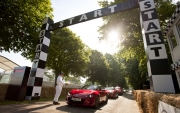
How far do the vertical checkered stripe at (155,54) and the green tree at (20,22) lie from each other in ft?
28.6

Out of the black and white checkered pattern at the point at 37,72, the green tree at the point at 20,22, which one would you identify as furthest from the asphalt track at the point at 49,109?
the green tree at the point at 20,22

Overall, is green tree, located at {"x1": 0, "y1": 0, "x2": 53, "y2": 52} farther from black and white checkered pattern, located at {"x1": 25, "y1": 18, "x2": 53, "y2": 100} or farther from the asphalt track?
the asphalt track

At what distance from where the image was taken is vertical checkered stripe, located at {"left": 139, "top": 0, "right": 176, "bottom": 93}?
3762mm

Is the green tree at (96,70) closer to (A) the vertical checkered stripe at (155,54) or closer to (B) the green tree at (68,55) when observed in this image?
(B) the green tree at (68,55)

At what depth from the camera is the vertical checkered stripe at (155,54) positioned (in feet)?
12.3

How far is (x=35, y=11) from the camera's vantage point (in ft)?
33.4

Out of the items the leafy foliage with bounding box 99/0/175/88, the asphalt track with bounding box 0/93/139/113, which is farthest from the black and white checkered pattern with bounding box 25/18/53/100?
the leafy foliage with bounding box 99/0/175/88

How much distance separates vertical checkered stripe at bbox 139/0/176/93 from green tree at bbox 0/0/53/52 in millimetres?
8708

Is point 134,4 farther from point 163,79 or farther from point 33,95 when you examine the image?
point 33,95

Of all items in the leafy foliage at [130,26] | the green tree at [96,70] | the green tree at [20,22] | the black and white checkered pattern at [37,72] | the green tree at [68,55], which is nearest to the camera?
the black and white checkered pattern at [37,72]

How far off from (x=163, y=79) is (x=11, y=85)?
7.59 m

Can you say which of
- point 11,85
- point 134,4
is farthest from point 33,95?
point 134,4

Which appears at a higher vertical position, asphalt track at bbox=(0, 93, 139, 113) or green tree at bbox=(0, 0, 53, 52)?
green tree at bbox=(0, 0, 53, 52)

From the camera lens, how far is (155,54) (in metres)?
4.20
